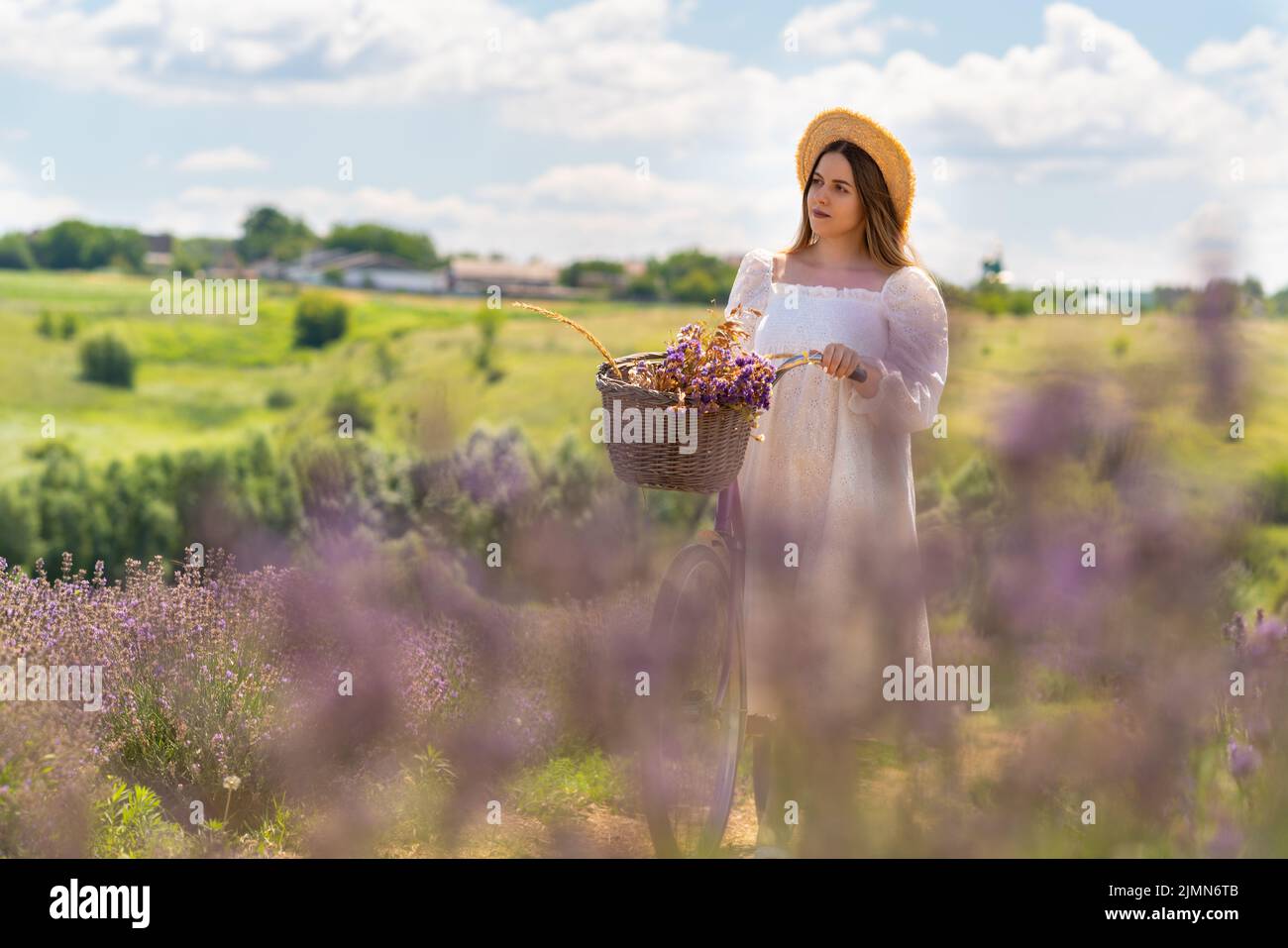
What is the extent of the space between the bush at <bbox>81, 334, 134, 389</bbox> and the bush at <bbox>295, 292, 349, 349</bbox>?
5672 millimetres

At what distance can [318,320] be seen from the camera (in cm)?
4588

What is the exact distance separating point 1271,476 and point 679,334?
8640mm

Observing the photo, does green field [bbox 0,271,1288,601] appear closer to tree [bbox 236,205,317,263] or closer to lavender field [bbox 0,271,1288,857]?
lavender field [bbox 0,271,1288,857]

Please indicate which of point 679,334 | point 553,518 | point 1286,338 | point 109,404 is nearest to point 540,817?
point 679,334

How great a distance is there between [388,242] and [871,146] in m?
47.5

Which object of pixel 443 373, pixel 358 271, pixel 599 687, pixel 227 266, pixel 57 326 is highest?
pixel 227 266

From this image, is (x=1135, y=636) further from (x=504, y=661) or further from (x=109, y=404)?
(x=109, y=404)

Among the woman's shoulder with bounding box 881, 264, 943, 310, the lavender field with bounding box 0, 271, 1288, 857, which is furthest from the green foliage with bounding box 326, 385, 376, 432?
the woman's shoulder with bounding box 881, 264, 943, 310

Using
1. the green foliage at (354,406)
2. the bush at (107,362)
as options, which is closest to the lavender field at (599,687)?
the green foliage at (354,406)

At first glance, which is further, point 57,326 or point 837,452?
point 57,326

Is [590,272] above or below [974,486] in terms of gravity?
above

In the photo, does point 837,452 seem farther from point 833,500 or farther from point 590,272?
point 590,272

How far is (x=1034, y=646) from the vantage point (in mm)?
6438

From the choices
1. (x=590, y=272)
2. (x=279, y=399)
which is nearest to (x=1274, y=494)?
(x=590, y=272)
